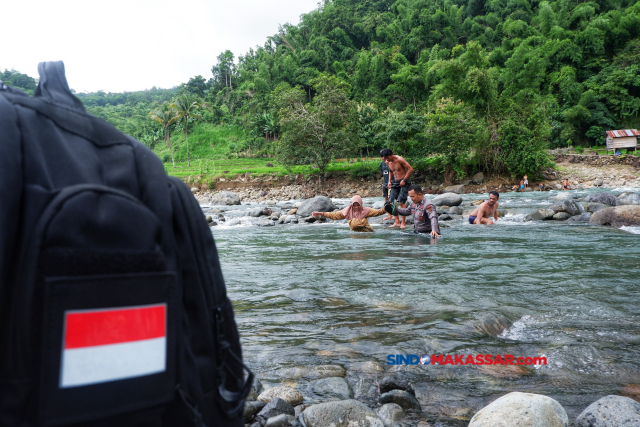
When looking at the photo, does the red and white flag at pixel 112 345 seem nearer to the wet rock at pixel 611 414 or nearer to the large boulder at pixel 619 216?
the wet rock at pixel 611 414

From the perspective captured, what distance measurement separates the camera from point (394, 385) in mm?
2691

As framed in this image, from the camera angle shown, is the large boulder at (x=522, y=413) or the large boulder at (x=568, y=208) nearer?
the large boulder at (x=522, y=413)

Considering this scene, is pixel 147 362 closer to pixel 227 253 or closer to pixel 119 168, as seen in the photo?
pixel 119 168

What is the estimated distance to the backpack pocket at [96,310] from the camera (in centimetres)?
79

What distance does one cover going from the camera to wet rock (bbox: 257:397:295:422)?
2.41 meters

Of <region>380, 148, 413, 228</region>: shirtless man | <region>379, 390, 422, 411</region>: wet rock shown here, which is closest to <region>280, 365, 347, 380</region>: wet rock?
<region>379, 390, 422, 411</region>: wet rock

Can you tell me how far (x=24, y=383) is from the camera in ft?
2.59

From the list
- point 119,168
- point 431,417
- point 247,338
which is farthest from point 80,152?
point 247,338

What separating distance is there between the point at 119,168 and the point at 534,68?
45617 millimetres

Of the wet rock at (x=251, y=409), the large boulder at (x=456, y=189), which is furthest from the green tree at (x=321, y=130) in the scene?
the wet rock at (x=251, y=409)

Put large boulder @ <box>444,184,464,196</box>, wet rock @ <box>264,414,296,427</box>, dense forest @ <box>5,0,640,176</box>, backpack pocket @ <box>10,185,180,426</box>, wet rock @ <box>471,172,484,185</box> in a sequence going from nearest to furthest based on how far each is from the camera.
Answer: backpack pocket @ <box>10,185,180,426</box>, wet rock @ <box>264,414,296,427</box>, large boulder @ <box>444,184,464,196</box>, wet rock @ <box>471,172,484,185</box>, dense forest @ <box>5,0,640,176</box>

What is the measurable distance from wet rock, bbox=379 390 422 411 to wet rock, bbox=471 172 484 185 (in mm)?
29345

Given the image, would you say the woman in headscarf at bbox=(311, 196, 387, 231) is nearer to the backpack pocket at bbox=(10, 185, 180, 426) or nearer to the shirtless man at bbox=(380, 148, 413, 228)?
the shirtless man at bbox=(380, 148, 413, 228)

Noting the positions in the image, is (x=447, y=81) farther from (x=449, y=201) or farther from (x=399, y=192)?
(x=399, y=192)
